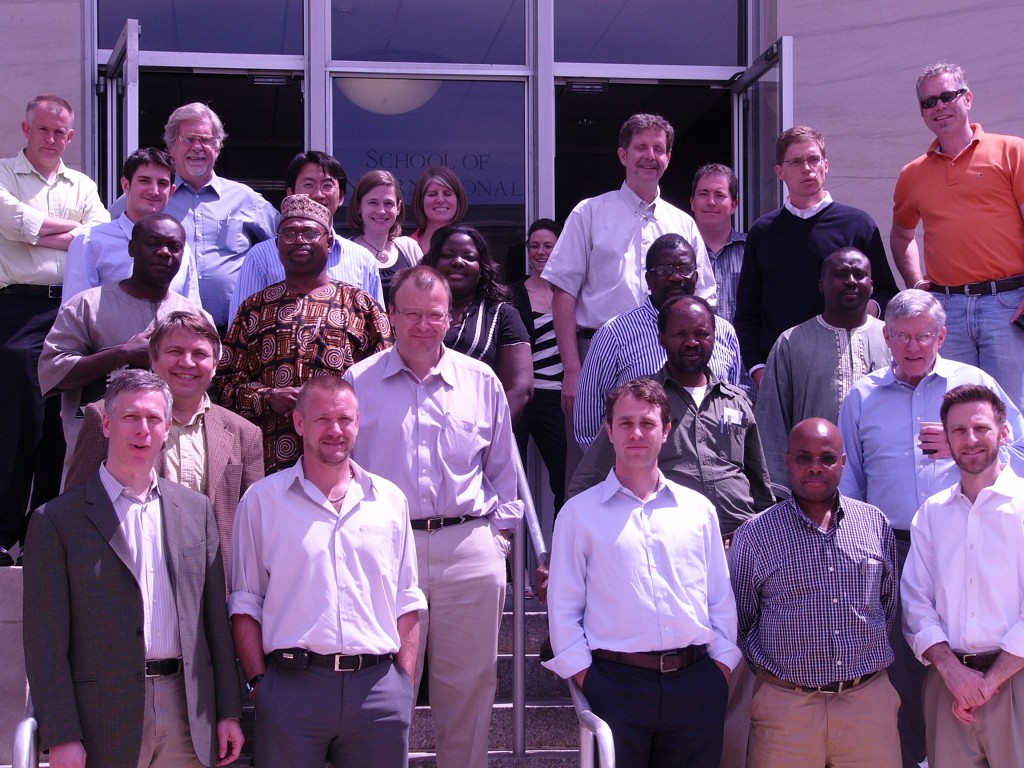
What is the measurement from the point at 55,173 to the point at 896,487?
4.27m

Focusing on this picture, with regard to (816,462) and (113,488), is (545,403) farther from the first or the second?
(113,488)

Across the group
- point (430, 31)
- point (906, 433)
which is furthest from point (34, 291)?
point (906, 433)

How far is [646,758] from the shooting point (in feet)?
14.1

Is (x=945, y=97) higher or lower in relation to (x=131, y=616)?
higher

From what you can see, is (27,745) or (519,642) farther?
(519,642)

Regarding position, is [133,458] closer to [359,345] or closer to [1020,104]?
[359,345]

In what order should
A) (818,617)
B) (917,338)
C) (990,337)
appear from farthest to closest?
(990,337), (917,338), (818,617)

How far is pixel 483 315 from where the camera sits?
5.61 meters

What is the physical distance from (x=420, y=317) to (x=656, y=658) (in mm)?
1512

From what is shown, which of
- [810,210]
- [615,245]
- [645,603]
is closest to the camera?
[645,603]

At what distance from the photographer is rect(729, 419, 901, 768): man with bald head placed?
4398mm

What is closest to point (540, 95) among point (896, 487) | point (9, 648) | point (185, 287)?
point (185, 287)

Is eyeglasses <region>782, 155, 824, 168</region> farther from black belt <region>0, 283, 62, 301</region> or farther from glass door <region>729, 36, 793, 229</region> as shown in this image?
black belt <region>0, 283, 62, 301</region>

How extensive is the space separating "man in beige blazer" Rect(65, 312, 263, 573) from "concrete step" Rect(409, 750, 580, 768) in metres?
1.24
